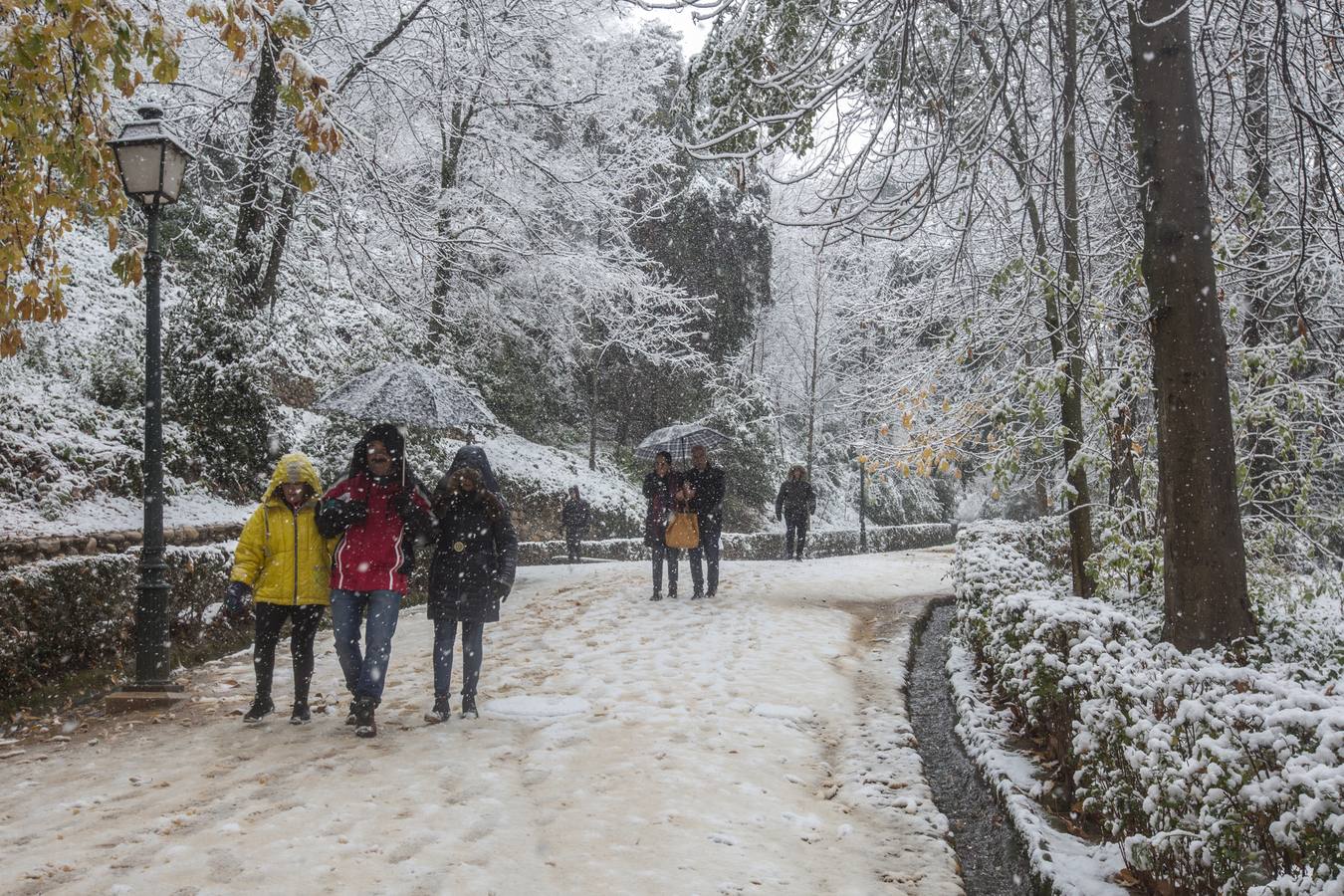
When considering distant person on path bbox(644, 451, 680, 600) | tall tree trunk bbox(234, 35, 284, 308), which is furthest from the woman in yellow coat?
tall tree trunk bbox(234, 35, 284, 308)

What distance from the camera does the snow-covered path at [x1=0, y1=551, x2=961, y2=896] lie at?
12.0 feet

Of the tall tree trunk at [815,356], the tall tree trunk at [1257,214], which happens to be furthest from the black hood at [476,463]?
the tall tree trunk at [815,356]

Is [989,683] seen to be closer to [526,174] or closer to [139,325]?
[139,325]

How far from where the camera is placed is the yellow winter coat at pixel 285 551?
18.5 feet

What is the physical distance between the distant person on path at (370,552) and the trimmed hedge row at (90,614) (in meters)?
2.65

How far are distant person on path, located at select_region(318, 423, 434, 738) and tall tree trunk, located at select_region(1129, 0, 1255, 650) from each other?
4409 millimetres

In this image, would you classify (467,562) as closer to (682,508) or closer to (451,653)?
(451,653)

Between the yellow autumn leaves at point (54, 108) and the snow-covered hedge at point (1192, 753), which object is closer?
the snow-covered hedge at point (1192, 753)

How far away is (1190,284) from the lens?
14.4 feet

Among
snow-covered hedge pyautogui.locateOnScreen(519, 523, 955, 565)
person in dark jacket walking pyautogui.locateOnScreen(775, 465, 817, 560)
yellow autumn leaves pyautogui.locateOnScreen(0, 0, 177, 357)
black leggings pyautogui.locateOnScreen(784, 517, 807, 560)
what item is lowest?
snow-covered hedge pyautogui.locateOnScreen(519, 523, 955, 565)

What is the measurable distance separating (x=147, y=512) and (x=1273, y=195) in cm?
1011

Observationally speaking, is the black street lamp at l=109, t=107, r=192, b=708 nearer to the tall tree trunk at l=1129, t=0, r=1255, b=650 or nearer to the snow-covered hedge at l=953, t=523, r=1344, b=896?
the snow-covered hedge at l=953, t=523, r=1344, b=896

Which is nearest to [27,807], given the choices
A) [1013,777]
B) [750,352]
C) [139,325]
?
[1013,777]

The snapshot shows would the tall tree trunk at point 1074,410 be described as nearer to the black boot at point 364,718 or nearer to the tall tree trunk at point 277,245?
the black boot at point 364,718
